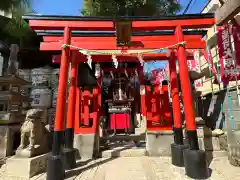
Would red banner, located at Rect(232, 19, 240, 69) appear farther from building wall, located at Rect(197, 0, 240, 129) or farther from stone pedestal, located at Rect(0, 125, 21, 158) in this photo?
stone pedestal, located at Rect(0, 125, 21, 158)

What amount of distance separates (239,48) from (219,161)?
4.22 m

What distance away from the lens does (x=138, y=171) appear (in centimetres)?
424

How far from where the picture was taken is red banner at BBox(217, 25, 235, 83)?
5.98 metres

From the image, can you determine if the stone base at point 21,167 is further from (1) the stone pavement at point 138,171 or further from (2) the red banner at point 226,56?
(2) the red banner at point 226,56

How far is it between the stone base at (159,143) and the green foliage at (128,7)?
8.71 meters

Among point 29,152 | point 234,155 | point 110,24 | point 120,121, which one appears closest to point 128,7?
point 110,24

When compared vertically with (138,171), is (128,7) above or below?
above

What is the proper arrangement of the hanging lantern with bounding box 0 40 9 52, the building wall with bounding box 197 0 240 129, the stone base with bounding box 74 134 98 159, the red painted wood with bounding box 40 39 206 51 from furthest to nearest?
the hanging lantern with bounding box 0 40 9 52
the building wall with bounding box 197 0 240 129
the stone base with bounding box 74 134 98 159
the red painted wood with bounding box 40 39 206 51

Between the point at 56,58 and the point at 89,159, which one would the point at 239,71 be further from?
the point at 56,58

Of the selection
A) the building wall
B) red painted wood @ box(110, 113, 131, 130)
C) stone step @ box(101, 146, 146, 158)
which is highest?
the building wall

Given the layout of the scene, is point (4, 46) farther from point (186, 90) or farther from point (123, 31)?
point (186, 90)

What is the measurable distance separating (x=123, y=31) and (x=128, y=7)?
318 inches

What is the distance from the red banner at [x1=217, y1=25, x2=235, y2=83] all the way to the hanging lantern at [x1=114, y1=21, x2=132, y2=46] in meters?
4.17

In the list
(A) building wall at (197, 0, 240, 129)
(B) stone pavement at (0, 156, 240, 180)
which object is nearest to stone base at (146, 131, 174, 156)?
(B) stone pavement at (0, 156, 240, 180)
